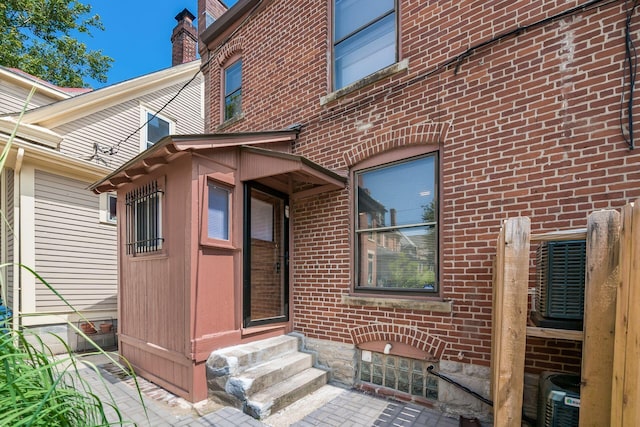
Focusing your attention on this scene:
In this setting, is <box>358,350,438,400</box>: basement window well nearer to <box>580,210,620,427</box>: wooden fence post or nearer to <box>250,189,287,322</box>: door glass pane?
<box>250,189,287,322</box>: door glass pane

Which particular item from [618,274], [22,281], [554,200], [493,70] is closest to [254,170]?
[493,70]

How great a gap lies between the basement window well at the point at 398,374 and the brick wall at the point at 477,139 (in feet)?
1.38

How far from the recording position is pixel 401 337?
12.4 ft

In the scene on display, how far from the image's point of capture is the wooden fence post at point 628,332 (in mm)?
1852

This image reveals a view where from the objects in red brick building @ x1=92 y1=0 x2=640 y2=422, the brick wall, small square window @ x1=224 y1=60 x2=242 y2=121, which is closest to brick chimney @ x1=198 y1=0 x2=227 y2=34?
small square window @ x1=224 y1=60 x2=242 y2=121

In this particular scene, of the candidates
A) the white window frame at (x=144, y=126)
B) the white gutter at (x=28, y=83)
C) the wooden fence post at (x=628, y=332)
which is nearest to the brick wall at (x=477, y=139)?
the wooden fence post at (x=628, y=332)

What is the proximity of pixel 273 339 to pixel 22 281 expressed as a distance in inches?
198

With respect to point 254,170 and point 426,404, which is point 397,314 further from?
point 254,170

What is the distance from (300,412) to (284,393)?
10.3 inches

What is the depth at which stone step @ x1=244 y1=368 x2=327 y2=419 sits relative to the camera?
328cm

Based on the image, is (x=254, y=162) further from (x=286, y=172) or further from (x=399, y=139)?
(x=399, y=139)

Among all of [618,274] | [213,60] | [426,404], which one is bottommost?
[426,404]

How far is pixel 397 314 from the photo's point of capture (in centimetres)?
384

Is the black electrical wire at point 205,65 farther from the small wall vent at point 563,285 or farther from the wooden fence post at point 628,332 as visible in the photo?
the wooden fence post at point 628,332
